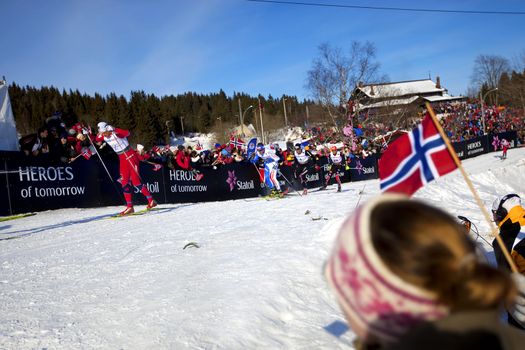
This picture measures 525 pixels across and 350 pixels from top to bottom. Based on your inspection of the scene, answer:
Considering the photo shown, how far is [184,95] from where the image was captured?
12531cm

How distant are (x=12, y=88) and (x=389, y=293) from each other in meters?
96.6

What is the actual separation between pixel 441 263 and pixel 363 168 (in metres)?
26.0

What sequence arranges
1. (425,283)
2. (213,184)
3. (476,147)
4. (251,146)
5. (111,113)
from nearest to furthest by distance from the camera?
1. (425,283)
2. (213,184)
3. (251,146)
4. (476,147)
5. (111,113)

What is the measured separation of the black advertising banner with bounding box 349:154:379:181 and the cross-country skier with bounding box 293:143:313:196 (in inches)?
173

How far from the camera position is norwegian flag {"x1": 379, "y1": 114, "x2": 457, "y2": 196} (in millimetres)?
2898

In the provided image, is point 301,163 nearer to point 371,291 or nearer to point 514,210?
point 514,210

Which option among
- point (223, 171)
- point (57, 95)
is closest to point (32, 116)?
point (57, 95)

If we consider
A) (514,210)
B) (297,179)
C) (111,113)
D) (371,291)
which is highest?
(111,113)

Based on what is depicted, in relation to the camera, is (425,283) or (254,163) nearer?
(425,283)

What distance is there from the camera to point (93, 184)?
13.3 meters

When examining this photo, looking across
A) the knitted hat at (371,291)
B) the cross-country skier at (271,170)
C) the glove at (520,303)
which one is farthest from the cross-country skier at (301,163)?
the knitted hat at (371,291)

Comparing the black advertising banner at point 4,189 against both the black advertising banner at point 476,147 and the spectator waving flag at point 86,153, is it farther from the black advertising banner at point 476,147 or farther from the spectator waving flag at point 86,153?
the black advertising banner at point 476,147

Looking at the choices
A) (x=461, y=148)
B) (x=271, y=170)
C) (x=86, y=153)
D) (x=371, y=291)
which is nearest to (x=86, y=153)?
(x=86, y=153)

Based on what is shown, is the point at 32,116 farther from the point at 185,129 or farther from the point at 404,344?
the point at 404,344
